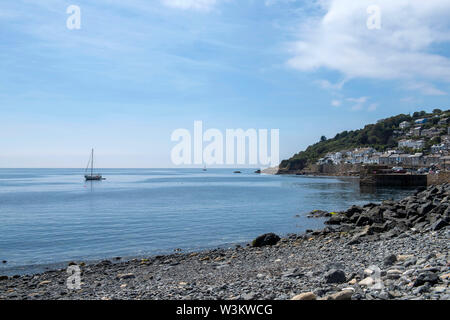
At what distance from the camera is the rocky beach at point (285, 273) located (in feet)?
26.4

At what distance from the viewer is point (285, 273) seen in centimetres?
1115

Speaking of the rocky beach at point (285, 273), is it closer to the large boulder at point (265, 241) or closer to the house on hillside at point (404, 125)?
the large boulder at point (265, 241)

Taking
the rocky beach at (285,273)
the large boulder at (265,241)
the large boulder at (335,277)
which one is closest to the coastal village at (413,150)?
the large boulder at (265,241)

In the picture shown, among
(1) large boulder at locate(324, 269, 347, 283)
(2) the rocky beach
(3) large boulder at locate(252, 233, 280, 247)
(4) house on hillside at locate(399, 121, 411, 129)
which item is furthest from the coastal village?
(1) large boulder at locate(324, 269, 347, 283)

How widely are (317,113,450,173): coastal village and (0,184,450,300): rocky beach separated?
93787 mm

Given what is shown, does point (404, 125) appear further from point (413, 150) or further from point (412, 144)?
point (413, 150)

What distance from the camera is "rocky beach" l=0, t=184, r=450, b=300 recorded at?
26.4ft

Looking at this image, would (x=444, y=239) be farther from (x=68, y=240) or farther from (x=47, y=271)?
(x=68, y=240)

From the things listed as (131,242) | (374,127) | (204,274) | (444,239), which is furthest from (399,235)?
(374,127)

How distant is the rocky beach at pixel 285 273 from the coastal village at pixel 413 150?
3692 inches

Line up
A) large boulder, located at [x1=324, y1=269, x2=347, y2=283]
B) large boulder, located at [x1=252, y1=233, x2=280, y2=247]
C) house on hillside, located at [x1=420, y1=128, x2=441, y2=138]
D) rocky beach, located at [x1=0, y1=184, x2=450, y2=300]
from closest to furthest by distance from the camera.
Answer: rocky beach, located at [x1=0, y1=184, x2=450, y2=300] < large boulder, located at [x1=324, y1=269, x2=347, y2=283] < large boulder, located at [x1=252, y1=233, x2=280, y2=247] < house on hillside, located at [x1=420, y1=128, x2=441, y2=138]

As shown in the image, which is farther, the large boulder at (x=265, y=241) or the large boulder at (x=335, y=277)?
the large boulder at (x=265, y=241)

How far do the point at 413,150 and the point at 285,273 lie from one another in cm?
15097

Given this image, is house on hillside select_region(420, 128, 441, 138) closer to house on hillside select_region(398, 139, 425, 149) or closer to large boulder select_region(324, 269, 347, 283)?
house on hillside select_region(398, 139, 425, 149)
